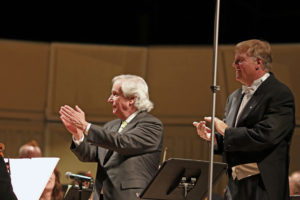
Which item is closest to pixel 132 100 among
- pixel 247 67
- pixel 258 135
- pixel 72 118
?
pixel 72 118

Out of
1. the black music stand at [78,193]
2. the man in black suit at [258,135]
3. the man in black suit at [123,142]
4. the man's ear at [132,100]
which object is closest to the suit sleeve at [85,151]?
the man in black suit at [123,142]

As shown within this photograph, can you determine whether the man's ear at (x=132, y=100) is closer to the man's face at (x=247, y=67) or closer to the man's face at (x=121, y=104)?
the man's face at (x=121, y=104)

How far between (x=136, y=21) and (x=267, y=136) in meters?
4.15

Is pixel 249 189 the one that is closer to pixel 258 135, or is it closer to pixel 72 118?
pixel 258 135

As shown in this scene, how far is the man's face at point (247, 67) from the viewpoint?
3.42 meters

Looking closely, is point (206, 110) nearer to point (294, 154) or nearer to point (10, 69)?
point (294, 154)

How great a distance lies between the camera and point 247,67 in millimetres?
3422

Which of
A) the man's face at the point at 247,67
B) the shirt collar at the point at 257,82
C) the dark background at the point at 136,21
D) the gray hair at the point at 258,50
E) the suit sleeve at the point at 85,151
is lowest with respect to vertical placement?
the suit sleeve at the point at 85,151

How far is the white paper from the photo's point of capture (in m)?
3.36

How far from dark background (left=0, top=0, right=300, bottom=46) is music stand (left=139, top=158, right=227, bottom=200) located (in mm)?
3676

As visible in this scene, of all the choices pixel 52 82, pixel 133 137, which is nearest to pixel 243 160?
pixel 133 137

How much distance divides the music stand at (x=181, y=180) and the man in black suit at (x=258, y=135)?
0.15m

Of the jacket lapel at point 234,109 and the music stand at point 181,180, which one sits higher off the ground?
the jacket lapel at point 234,109

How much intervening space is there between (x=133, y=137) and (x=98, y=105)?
3494mm
